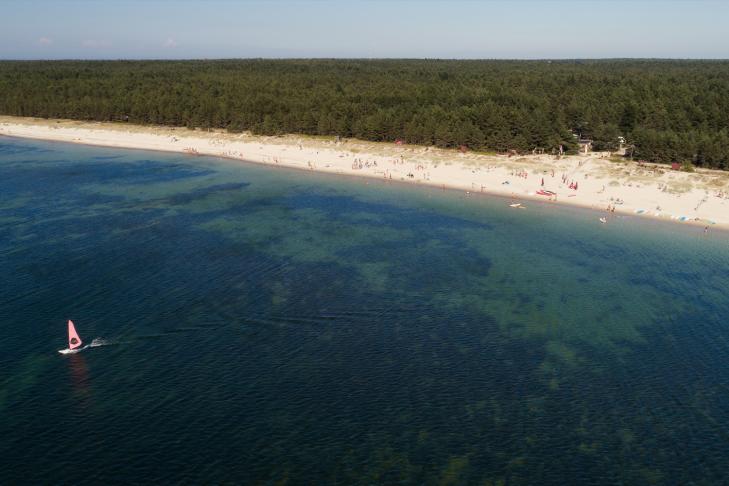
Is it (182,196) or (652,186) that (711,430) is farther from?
(182,196)

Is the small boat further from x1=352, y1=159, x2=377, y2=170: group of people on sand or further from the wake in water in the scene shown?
x1=352, y1=159, x2=377, y2=170: group of people on sand

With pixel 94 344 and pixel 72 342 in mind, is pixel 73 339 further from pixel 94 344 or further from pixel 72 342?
pixel 94 344

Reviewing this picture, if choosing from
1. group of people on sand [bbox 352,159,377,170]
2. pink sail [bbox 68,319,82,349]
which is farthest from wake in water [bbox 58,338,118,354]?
group of people on sand [bbox 352,159,377,170]

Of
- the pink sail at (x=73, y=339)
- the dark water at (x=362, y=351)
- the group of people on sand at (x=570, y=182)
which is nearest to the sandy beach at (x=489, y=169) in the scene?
the group of people on sand at (x=570, y=182)

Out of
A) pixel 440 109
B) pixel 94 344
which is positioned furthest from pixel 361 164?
pixel 94 344

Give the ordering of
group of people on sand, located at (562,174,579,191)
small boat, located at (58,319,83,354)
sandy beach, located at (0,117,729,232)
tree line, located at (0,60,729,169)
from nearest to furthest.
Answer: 1. small boat, located at (58,319,83,354)
2. sandy beach, located at (0,117,729,232)
3. group of people on sand, located at (562,174,579,191)
4. tree line, located at (0,60,729,169)

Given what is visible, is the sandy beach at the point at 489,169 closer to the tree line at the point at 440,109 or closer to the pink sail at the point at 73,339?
the tree line at the point at 440,109

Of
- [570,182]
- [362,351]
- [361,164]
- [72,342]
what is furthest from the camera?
[361,164]
